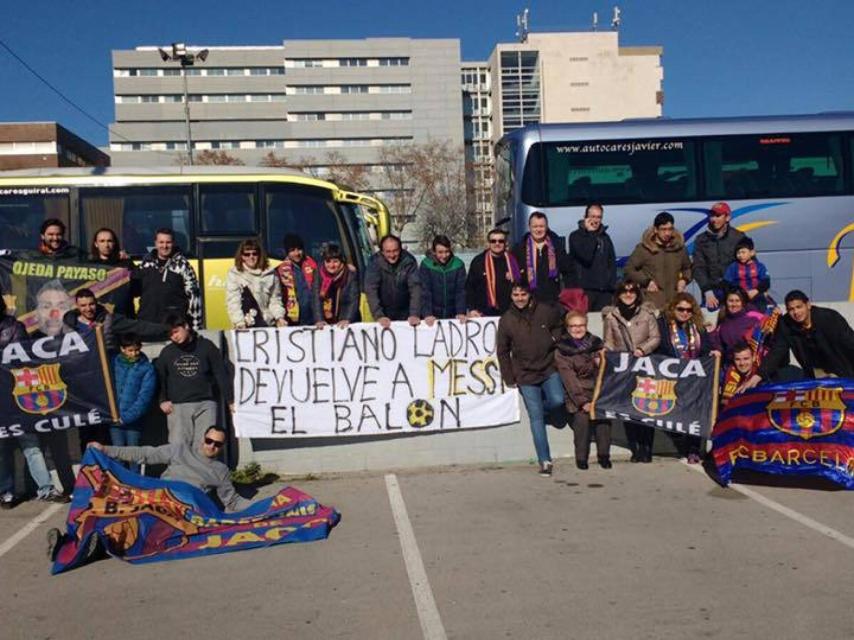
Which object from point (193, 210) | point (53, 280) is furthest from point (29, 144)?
point (53, 280)

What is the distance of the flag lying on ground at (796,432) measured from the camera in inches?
275

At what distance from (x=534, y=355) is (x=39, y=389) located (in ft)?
15.0

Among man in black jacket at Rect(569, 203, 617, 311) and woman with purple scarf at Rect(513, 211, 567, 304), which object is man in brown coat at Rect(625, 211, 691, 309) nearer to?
man in black jacket at Rect(569, 203, 617, 311)

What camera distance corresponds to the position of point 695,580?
5117mm

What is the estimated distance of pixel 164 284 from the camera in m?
8.70

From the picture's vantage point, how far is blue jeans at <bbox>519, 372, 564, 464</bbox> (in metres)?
7.88

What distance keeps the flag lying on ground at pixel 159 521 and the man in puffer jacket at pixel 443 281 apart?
2.96 metres

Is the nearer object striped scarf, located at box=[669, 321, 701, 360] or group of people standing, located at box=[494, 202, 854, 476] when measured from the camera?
group of people standing, located at box=[494, 202, 854, 476]

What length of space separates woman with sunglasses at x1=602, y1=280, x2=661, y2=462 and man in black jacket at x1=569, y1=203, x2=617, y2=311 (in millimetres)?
1715

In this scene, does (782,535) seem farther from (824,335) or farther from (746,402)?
(824,335)

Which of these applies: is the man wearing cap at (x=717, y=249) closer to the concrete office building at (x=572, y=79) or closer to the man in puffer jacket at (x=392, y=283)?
the man in puffer jacket at (x=392, y=283)

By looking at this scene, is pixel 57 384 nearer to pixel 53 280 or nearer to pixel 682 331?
pixel 53 280

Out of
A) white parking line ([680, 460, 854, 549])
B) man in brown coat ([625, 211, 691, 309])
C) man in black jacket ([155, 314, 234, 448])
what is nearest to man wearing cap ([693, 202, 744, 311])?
man in brown coat ([625, 211, 691, 309])

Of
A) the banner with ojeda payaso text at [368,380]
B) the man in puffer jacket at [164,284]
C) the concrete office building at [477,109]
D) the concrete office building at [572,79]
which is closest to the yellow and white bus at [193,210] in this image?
the man in puffer jacket at [164,284]
